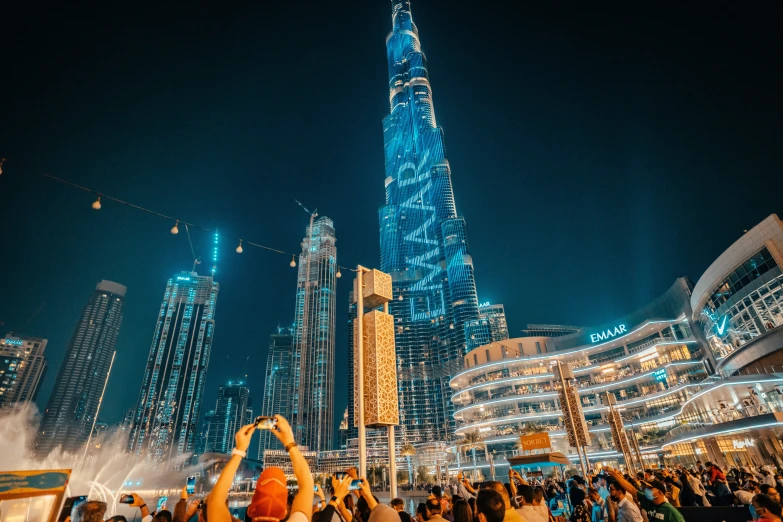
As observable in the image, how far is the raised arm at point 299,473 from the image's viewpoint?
2.49 metres

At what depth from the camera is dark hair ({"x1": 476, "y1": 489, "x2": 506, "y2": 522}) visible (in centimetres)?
321

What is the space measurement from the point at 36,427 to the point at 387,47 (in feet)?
558

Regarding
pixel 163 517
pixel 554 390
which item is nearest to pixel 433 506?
pixel 163 517

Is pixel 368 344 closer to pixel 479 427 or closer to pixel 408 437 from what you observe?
pixel 479 427

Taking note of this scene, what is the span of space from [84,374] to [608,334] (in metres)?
146

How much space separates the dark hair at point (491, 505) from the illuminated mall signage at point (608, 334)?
2148 inches

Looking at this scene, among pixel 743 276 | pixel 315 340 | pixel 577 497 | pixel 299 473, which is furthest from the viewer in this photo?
pixel 315 340

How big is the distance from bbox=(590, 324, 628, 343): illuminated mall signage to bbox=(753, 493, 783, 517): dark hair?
2048 inches

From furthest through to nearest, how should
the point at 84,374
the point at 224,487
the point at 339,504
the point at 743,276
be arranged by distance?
the point at 84,374, the point at 743,276, the point at 339,504, the point at 224,487

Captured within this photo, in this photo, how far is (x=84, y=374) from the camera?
390 ft

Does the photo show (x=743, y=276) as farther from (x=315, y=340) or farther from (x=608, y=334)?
(x=315, y=340)

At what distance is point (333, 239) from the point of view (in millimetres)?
150750

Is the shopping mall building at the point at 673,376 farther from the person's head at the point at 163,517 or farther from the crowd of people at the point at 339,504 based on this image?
the person's head at the point at 163,517

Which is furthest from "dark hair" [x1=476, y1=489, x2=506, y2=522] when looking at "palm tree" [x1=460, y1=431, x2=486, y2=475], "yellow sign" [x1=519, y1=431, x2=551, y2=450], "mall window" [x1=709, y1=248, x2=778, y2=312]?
"palm tree" [x1=460, y1=431, x2=486, y2=475]
